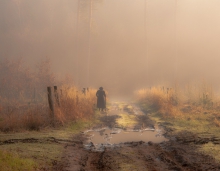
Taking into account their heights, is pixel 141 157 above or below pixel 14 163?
below

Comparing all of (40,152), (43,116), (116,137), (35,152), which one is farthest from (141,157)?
A: (43,116)

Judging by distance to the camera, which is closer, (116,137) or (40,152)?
(40,152)

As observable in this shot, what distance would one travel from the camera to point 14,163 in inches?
212

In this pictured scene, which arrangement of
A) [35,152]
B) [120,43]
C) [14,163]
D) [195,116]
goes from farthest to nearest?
1. [120,43]
2. [195,116]
3. [35,152]
4. [14,163]

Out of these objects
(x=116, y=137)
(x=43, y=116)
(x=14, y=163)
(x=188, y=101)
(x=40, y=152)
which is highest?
(x=188, y=101)

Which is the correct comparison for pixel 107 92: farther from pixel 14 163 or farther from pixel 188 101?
pixel 14 163

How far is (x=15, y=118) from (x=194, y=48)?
90.4m

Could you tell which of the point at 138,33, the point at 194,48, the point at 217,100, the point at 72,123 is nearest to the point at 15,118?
the point at 72,123

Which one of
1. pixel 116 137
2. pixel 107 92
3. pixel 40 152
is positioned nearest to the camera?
pixel 40 152

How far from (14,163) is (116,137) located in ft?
17.3

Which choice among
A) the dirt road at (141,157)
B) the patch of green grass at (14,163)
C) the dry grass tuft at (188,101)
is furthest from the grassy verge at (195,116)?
the patch of green grass at (14,163)

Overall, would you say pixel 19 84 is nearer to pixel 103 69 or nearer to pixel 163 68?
pixel 103 69

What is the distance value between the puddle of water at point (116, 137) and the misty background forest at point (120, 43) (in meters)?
44.0

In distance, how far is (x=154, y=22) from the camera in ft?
304
